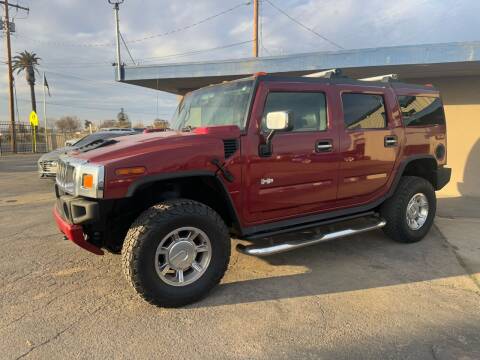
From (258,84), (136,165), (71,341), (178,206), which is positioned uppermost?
(258,84)

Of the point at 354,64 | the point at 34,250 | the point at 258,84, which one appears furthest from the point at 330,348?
the point at 354,64

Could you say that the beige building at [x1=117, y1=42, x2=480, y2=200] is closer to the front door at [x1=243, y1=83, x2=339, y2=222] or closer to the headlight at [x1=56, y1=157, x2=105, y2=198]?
the front door at [x1=243, y1=83, x2=339, y2=222]

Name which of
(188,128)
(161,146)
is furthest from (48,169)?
(161,146)

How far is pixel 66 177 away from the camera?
360 centimetres

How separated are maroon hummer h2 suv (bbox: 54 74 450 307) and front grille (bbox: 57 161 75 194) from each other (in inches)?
0.6

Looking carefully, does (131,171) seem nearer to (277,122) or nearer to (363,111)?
(277,122)

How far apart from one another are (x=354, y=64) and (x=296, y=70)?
1.51 metres

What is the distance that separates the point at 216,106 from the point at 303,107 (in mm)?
940

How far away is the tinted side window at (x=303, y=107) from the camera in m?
3.89

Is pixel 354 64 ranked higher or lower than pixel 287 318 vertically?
higher

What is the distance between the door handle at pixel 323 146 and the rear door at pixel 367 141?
0.63 ft

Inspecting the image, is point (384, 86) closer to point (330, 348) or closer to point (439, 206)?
point (330, 348)

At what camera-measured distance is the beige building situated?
836 cm

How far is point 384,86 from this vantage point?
4930mm
